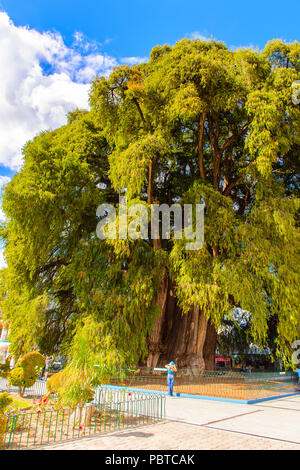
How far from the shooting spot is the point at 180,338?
66.2ft

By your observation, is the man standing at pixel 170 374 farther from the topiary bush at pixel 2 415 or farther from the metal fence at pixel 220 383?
the topiary bush at pixel 2 415

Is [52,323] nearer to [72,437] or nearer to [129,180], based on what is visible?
[129,180]

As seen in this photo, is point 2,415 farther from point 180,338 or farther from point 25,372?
point 180,338

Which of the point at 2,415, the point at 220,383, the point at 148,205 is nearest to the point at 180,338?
the point at 220,383

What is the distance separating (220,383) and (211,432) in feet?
25.7

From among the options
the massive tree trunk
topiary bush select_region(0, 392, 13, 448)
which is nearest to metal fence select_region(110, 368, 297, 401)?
the massive tree trunk

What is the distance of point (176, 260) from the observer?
16.3m

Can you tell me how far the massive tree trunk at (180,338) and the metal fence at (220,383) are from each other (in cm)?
128

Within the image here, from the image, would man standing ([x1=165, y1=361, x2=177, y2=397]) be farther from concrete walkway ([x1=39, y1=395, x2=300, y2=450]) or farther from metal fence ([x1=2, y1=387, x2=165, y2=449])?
metal fence ([x1=2, y1=387, x2=165, y2=449])

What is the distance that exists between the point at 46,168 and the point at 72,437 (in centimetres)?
1323

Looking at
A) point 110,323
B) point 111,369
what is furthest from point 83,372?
point 110,323

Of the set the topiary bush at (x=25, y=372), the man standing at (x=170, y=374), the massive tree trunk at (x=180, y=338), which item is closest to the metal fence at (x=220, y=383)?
the man standing at (x=170, y=374)

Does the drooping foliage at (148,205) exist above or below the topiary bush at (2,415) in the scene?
above

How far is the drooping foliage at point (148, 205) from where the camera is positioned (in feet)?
51.1
